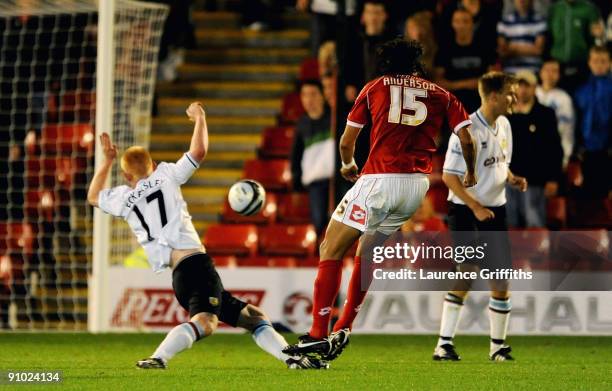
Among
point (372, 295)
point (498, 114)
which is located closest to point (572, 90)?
point (372, 295)

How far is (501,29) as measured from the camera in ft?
43.8

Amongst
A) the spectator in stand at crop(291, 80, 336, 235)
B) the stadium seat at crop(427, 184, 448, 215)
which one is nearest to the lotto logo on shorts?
the spectator in stand at crop(291, 80, 336, 235)

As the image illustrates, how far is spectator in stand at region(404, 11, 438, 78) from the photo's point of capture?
12156 mm

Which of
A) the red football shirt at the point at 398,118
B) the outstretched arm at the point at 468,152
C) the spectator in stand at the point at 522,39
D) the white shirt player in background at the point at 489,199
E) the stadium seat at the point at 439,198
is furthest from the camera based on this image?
the spectator in stand at the point at 522,39

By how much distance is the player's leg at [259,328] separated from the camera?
7.61m

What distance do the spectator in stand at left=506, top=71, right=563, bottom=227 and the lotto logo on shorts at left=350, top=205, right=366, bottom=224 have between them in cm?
432

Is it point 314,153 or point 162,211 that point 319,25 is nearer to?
point 314,153

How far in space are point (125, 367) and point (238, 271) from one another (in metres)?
3.80

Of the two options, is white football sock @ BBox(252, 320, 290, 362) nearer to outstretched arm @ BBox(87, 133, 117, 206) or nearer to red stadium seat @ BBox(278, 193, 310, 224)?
outstretched arm @ BBox(87, 133, 117, 206)

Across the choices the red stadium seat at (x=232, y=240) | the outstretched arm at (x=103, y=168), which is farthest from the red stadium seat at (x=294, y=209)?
the outstretched arm at (x=103, y=168)

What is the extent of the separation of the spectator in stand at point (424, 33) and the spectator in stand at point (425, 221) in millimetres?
1286

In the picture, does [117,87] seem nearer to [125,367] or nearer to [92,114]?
[92,114]

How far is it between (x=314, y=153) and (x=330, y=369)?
5.35 metres

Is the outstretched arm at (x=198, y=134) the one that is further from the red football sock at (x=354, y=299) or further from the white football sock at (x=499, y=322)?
the white football sock at (x=499, y=322)
